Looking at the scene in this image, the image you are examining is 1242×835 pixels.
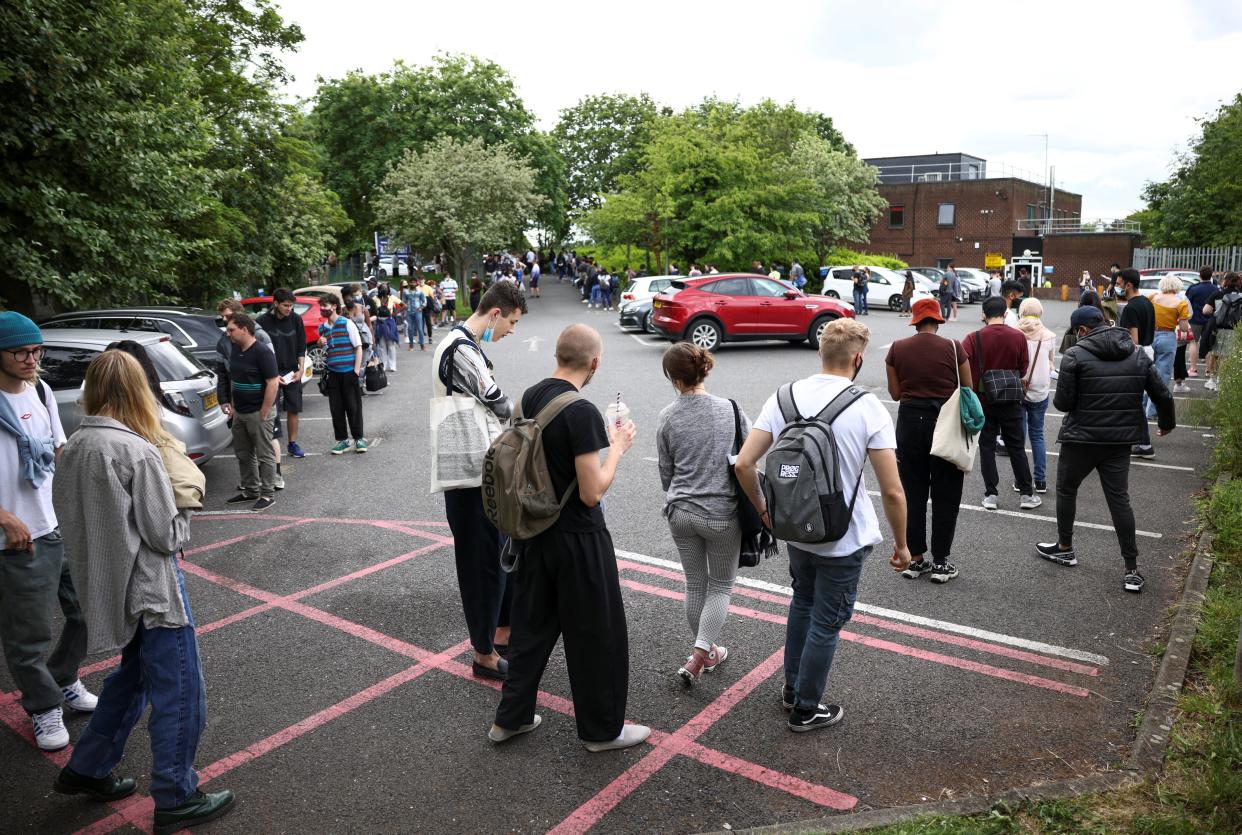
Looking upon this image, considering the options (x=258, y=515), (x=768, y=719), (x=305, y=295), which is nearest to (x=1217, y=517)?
(x=768, y=719)

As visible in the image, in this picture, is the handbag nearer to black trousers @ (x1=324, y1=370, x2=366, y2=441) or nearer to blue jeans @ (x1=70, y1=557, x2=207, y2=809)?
blue jeans @ (x1=70, y1=557, x2=207, y2=809)

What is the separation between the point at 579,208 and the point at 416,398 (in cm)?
4747

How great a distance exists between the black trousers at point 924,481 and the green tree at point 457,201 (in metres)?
30.3

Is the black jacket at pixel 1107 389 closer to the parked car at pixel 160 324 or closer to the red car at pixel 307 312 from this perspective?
the parked car at pixel 160 324

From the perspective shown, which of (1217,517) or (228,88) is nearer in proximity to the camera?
(1217,517)

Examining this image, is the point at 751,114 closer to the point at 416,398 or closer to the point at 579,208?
the point at 579,208

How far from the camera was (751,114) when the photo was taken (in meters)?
42.8

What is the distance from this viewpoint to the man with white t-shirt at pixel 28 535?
3.92 meters

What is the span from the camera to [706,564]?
4574 mm

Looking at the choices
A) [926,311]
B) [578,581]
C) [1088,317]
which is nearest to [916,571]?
[926,311]

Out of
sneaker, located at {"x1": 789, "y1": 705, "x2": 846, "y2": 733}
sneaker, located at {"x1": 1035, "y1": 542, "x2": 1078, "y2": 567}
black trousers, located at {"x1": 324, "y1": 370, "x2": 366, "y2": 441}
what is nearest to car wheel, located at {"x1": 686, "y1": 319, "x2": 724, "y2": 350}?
black trousers, located at {"x1": 324, "y1": 370, "x2": 366, "y2": 441}

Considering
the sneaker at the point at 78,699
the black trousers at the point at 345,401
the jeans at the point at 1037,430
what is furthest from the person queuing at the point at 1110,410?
the black trousers at the point at 345,401

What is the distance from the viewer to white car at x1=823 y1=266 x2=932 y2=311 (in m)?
31.5

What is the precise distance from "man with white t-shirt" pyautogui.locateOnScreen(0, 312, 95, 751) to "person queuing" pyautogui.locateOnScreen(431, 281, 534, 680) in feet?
5.73
